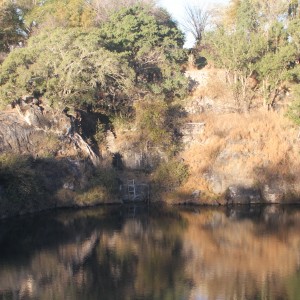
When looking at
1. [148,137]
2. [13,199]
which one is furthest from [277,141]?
[13,199]

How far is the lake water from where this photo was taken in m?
21.1

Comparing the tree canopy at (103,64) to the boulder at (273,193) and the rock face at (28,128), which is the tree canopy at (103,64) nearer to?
the rock face at (28,128)

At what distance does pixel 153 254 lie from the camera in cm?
2644

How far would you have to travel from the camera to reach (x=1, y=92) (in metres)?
36.7

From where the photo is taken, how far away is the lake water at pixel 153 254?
69.2 feet

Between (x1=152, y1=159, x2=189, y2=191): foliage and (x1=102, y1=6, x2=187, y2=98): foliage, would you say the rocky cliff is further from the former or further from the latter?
(x1=102, y1=6, x2=187, y2=98): foliage

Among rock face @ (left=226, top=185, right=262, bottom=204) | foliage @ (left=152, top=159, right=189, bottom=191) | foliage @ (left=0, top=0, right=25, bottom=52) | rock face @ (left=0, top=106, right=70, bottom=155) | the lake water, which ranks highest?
foliage @ (left=0, top=0, right=25, bottom=52)

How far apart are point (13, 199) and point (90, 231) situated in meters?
5.33

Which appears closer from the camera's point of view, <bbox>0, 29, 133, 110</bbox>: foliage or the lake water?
the lake water

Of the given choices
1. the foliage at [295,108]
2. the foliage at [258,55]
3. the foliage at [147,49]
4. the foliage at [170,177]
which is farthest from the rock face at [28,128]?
the foliage at [295,108]

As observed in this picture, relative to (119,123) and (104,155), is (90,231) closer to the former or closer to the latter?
(104,155)

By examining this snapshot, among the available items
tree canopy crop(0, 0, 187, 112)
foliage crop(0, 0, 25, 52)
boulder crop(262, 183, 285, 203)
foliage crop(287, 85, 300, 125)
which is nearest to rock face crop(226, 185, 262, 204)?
boulder crop(262, 183, 285, 203)

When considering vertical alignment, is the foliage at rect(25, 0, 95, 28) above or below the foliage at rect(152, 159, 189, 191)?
above

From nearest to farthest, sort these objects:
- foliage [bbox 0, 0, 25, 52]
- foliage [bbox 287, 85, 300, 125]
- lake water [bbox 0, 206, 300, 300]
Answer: lake water [bbox 0, 206, 300, 300] < foliage [bbox 287, 85, 300, 125] < foliage [bbox 0, 0, 25, 52]
